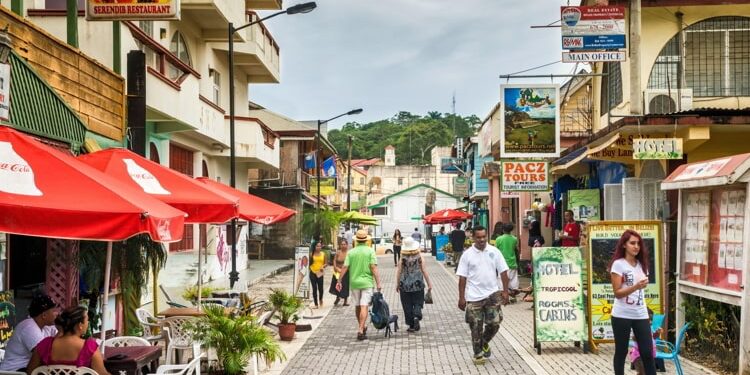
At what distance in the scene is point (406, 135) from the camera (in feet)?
432

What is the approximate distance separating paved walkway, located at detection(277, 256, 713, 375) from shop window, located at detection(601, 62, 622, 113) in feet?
19.3

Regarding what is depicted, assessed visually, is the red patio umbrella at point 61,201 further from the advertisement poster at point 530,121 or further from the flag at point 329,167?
the flag at point 329,167

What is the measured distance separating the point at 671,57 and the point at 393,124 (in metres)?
128

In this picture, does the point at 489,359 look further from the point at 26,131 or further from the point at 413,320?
the point at 26,131

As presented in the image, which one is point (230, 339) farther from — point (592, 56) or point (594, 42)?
point (594, 42)

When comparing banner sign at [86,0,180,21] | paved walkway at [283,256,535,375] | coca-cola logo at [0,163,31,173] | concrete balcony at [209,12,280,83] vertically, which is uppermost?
concrete balcony at [209,12,280,83]

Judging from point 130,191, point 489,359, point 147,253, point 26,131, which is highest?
point 26,131

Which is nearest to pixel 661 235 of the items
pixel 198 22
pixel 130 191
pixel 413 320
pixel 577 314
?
pixel 577 314

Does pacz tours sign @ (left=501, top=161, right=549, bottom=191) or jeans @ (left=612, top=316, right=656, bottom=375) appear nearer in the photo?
jeans @ (left=612, top=316, right=656, bottom=375)

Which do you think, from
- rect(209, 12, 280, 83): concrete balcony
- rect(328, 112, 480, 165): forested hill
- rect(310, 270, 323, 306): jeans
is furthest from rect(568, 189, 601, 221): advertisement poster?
rect(328, 112, 480, 165): forested hill

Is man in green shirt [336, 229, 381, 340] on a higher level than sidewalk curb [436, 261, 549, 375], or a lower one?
higher

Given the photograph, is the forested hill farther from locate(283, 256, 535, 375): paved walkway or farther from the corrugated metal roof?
the corrugated metal roof

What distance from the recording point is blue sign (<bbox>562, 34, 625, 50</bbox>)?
16.4 metres

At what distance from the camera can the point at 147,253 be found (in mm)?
9898
